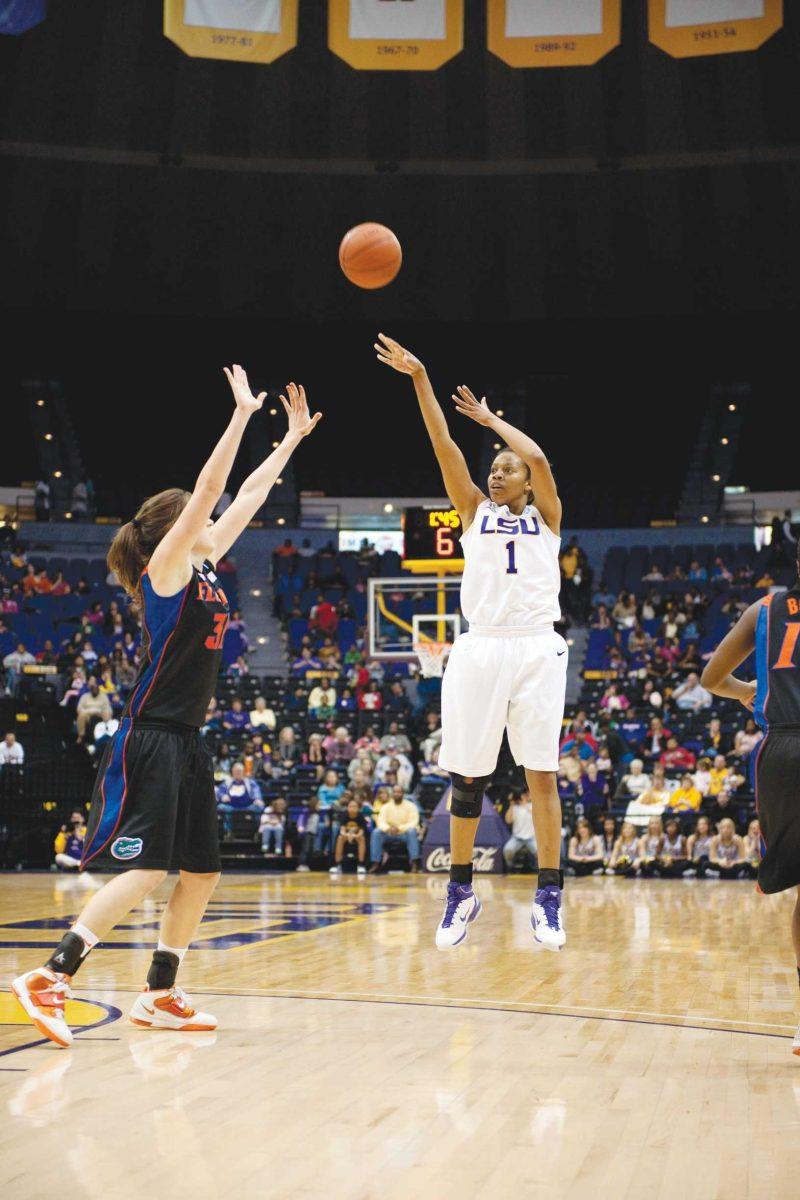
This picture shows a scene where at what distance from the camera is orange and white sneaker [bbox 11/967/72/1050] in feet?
15.7

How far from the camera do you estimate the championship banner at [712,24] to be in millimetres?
18469

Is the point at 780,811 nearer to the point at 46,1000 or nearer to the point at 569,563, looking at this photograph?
the point at 46,1000

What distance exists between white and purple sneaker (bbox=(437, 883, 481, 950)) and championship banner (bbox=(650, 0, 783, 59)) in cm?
1542

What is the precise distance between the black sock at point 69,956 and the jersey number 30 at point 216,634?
1217 mm

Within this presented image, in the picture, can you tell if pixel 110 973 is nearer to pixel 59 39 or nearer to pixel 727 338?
pixel 59 39

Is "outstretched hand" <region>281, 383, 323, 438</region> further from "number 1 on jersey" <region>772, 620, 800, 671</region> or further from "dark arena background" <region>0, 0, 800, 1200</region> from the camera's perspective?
"number 1 on jersey" <region>772, 620, 800, 671</region>

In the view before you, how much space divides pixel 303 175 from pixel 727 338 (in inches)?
373

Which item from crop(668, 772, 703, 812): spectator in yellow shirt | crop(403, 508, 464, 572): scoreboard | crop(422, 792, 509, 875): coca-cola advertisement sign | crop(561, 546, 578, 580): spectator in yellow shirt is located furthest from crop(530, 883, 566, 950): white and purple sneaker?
crop(561, 546, 578, 580): spectator in yellow shirt

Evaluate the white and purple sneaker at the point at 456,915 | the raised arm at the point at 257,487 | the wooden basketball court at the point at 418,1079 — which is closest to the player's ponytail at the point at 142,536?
the raised arm at the point at 257,487

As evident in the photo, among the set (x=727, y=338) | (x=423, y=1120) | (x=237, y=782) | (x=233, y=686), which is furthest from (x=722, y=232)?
(x=423, y=1120)

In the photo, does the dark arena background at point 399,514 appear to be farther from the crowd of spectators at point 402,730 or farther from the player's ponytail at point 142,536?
the player's ponytail at point 142,536

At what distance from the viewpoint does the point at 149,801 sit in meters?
5.07

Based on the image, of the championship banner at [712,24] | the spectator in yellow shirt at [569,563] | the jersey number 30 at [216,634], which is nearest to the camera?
the jersey number 30 at [216,634]

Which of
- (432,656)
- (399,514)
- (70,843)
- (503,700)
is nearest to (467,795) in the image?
(503,700)
